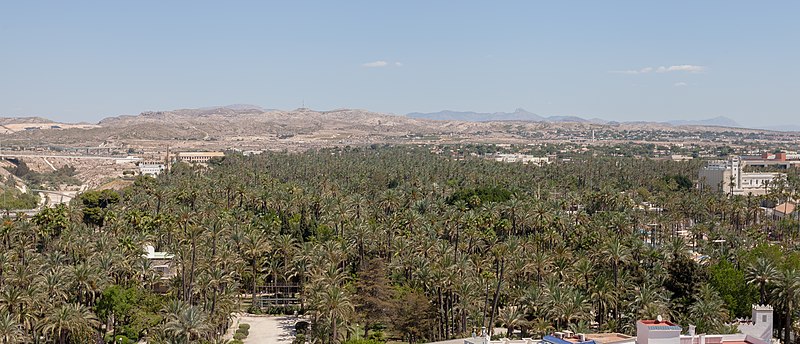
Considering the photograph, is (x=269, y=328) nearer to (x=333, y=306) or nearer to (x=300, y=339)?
(x=300, y=339)

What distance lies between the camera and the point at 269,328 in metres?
65.9

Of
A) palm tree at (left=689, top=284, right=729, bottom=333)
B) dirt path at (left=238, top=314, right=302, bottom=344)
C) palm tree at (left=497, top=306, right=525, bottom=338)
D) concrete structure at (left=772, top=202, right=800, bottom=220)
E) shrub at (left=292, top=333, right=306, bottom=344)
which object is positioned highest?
palm tree at (left=689, top=284, right=729, bottom=333)

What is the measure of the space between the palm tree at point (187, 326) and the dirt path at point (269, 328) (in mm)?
11240

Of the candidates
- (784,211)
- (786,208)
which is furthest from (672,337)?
(786,208)

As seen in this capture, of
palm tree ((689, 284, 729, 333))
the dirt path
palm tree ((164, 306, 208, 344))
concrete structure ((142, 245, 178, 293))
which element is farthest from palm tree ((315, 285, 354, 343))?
palm tree ((689, 284, 729, 333))

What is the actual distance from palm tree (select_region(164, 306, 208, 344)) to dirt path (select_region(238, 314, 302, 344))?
36.9 ft

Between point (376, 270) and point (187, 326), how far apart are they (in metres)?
21.6

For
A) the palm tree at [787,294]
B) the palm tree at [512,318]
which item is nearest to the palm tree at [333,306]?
the palm tree at [512,318]

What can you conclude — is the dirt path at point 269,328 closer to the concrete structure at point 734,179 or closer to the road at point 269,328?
the road at point 269,328

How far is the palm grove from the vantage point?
55.5 meters

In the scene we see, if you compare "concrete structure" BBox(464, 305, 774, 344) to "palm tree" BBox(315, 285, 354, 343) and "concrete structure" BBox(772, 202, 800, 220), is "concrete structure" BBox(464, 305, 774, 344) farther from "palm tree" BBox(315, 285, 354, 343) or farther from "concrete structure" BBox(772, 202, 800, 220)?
"concrete structure" BBox(772, 202, 800, 220)

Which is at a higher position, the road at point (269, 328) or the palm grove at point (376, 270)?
the palm grove at point (376, 270)

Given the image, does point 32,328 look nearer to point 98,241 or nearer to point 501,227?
point 98,241

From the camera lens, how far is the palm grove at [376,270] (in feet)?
182
